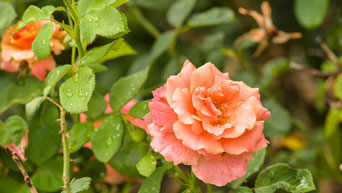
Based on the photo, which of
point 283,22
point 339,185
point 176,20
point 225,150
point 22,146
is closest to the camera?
point 225,150

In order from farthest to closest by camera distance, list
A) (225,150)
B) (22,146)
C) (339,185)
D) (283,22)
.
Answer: (283,22) → (339,185) → (22,146) → (225,150)

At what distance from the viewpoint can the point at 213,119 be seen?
25.7 inches

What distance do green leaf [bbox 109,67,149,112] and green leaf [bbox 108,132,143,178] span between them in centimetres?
7

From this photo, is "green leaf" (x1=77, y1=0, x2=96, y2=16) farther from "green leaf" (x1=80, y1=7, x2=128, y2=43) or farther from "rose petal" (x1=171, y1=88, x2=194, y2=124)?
"rose petal" (x1=171, y1=88, x2=194, y2=124)

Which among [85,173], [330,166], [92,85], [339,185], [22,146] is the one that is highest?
[92,85]

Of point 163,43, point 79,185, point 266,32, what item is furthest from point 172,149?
point 266,32

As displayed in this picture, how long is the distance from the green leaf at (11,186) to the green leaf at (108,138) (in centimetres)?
20

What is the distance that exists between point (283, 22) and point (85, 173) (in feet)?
4.37

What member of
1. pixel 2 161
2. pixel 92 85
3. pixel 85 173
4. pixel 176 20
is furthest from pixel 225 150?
pixel 176 20

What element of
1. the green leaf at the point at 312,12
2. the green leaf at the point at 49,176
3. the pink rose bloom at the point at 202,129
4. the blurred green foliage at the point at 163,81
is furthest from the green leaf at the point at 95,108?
the green leaf at the point at 312,12

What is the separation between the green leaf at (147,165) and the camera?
2.19 feet

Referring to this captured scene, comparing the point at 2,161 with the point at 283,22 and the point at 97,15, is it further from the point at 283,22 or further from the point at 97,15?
the point at 283,22

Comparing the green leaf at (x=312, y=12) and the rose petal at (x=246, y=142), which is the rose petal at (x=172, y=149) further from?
the green leaf at (x=312, y=12)

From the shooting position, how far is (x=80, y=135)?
0.82 m
